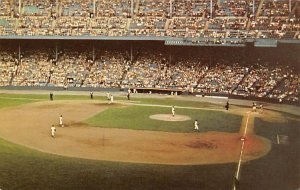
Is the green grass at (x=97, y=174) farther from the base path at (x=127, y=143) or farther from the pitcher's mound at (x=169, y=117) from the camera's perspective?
the pitcher's mound at (x=169, y=117)

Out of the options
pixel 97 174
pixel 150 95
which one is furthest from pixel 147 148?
pixel 150 95

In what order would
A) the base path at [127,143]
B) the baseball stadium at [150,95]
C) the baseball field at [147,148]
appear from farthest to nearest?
the base path at [127,143] < the baseball stadium at [150,95] < the baseball field at [147,148]

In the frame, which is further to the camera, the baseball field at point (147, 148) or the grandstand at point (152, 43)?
the grandstand at point (152, 43)

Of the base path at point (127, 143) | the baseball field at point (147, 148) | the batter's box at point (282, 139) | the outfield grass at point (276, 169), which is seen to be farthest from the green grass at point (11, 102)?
the batter's box at point (282, 139)

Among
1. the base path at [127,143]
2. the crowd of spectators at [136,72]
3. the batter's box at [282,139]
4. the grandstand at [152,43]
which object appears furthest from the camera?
the crowd of spectators at [136,72]

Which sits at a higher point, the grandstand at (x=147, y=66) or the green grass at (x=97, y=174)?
the grandstand at (x=147, y=66)

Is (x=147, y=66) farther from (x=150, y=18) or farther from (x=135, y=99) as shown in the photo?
(x=135, y=99)

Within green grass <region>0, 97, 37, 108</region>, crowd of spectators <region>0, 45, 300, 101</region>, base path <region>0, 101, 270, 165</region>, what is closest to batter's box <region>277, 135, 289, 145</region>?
base path <region>0, 101, 270, 165</region>

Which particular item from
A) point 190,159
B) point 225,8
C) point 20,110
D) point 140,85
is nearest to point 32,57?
point 140,85

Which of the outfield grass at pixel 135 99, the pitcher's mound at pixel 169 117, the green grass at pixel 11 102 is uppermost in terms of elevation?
the pitcher's mound at pixel 169 117
